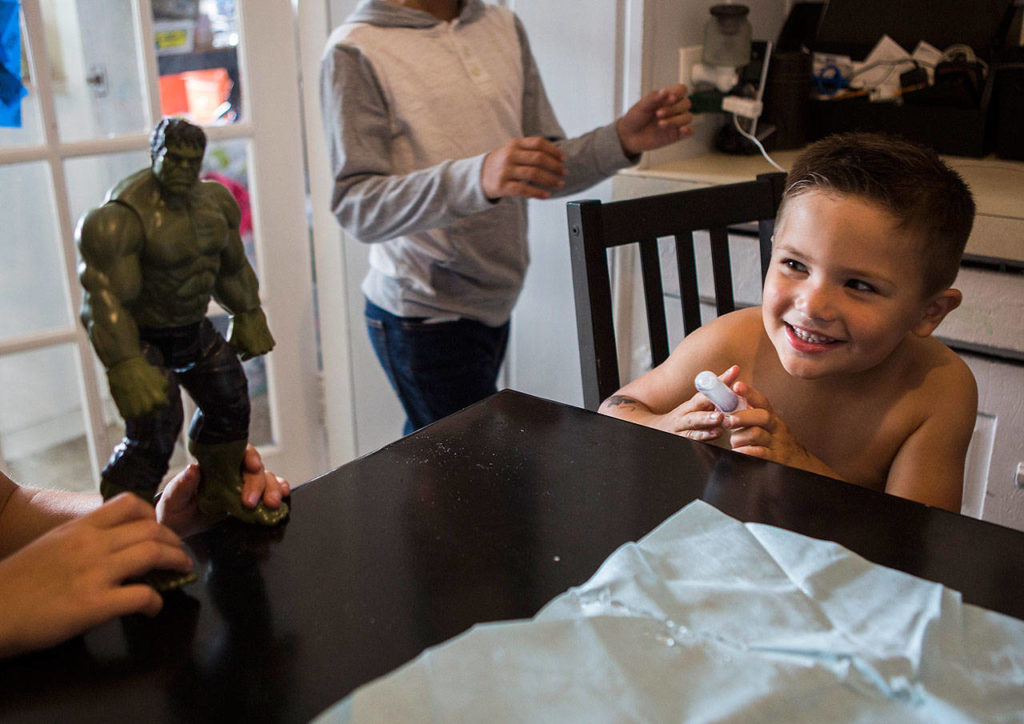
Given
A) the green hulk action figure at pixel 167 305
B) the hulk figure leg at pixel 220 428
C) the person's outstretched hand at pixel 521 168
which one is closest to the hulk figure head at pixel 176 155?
the green hulk action figure at pixel 167 305

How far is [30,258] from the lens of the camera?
170 centimetres

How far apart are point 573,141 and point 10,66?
0.96 m

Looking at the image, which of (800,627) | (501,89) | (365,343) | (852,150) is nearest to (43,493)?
(800,627)

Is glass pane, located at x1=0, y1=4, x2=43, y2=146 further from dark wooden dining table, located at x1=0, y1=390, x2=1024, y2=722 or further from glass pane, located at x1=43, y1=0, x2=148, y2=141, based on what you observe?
dark wooden dining table, located at x1=0, y1=390, x2=1024, y2=722

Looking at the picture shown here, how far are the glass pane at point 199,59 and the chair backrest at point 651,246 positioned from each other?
3.22 ft

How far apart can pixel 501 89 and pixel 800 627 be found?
1.25 m

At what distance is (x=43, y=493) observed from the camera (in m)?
0.89

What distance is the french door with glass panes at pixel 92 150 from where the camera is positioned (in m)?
1.61

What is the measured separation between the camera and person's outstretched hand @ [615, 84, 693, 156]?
5.24 feet

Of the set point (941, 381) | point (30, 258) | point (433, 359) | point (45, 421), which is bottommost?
point (45, 421)

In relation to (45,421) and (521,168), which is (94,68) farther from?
(521,168)

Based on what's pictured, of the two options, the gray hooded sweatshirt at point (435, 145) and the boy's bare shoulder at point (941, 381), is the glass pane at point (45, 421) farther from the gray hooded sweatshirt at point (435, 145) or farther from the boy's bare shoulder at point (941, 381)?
the boy's bare shoulder at point (941, 381)

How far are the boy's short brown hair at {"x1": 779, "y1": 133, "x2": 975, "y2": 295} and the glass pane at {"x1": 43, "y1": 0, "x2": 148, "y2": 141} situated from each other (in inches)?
51.1

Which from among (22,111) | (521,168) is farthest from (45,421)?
(521,168)
